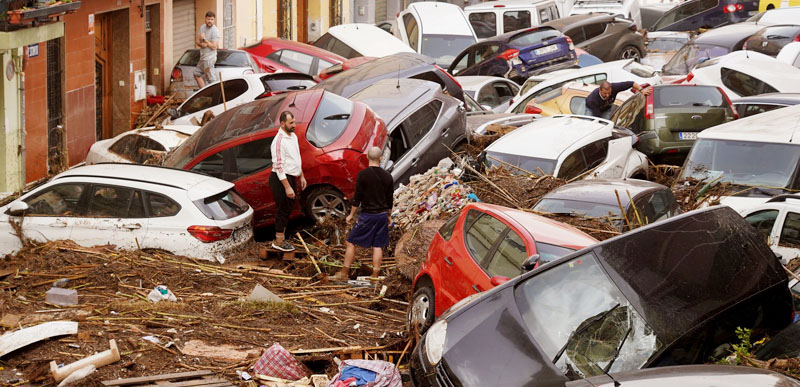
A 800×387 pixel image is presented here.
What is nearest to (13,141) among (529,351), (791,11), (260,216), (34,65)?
(34,65)

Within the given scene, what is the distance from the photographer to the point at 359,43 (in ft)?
84.3

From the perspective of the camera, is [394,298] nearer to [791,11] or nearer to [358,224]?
[358,224]

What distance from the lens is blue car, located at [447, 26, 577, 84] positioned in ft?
80.6

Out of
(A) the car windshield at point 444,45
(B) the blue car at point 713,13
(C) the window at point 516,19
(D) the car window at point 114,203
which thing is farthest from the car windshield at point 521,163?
(B) the blue car at point 713,13

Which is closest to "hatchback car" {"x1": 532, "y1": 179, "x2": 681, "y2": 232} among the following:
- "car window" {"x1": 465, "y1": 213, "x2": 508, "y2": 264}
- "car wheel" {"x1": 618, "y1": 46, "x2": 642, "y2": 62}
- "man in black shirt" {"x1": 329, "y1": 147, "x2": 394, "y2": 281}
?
"man in black shirt" {"x1": 329, "y1": 147, "x2": 394, "y2": 281}

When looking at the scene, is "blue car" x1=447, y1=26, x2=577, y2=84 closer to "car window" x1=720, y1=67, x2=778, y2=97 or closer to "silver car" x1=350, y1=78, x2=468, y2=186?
"car window" x1=720, y1=67, x2=778, y2=97

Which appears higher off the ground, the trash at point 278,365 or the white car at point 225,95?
the white car at point 225,95

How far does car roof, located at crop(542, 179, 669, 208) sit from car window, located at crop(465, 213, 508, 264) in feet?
7.30

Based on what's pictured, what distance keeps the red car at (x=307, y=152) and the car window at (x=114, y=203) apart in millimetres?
2038

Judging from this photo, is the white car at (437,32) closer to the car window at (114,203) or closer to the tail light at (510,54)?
the tail light at (510,54)

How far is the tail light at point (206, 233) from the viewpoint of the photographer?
12.0m

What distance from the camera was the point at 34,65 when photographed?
17938 millimetres

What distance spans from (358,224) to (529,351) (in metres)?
5.30

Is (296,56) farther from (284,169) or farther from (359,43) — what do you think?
(284,169)
